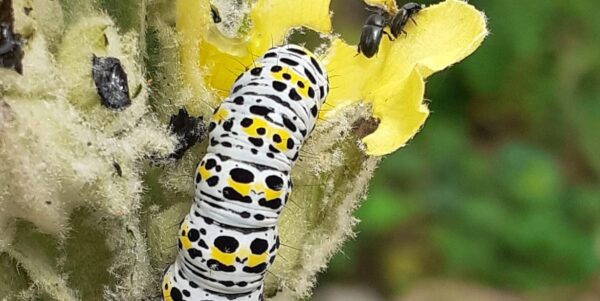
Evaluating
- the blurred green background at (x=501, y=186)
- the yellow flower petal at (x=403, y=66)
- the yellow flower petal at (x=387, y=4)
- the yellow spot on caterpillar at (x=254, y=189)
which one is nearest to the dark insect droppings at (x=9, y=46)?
the yellow spot on caterpillar at (x=254, y=189)

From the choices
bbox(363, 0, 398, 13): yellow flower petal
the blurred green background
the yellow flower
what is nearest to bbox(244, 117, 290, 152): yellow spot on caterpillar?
the yellow flower

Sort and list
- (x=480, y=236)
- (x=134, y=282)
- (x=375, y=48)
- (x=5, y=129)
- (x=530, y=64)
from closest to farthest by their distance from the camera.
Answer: (x=5, y=129)
(x=134, y=282)
(x=375, y=48)
(x=480, y=236)
(x=530, y=64)

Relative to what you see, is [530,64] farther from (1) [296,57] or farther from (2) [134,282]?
(2) [134,282]

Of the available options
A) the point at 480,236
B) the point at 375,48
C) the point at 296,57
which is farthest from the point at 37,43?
the point at 480,236

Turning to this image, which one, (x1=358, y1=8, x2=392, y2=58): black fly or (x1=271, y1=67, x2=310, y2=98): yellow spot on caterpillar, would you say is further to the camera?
(x1=358, y1=8, x2=392, y2=58): black fly

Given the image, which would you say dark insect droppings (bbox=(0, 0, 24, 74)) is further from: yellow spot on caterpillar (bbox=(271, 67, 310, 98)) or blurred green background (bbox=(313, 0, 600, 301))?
blurred green background (bbox=(313, 0, 600, 301))

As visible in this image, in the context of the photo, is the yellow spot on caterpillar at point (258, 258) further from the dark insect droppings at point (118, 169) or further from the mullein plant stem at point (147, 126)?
the dark insect droppings at point (118, 169)

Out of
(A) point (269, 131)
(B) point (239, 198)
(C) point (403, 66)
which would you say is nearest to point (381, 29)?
(C) point (403, 66)
